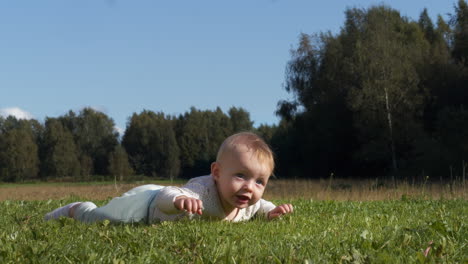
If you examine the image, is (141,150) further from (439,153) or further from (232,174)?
(232,174)

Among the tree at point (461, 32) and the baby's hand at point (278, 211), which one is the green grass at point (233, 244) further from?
the tree at point (461, 32)

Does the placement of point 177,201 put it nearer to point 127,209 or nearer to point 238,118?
point 127,209

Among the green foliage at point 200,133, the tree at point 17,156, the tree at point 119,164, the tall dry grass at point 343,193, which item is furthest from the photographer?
the green foliage at point 200,133

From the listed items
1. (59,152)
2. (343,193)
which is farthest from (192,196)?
(59,152)

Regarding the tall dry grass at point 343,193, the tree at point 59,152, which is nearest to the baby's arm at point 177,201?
the tall dry grass at point 343,193

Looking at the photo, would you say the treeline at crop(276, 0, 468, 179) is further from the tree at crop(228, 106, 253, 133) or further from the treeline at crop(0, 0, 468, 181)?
the tree at crop(228, 106, 253, 133)

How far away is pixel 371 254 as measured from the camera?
2834 millimetres

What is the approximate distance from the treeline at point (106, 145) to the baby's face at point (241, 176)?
67.8m

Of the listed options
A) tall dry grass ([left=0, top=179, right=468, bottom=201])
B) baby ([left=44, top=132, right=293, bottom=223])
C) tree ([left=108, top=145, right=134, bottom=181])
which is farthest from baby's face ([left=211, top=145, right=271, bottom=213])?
tree ([left=108, top=145, right=134, bottom=181])

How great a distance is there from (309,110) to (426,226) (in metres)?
44.3

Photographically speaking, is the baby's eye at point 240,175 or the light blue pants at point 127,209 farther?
the light blue pants at point 127,209

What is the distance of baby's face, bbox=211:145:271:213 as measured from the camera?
451cm

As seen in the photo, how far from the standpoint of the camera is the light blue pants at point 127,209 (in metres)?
4.91

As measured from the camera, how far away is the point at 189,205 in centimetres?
418
